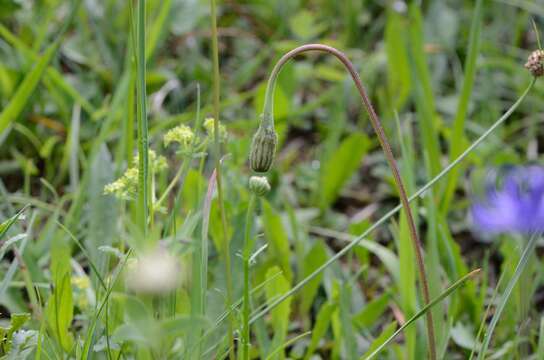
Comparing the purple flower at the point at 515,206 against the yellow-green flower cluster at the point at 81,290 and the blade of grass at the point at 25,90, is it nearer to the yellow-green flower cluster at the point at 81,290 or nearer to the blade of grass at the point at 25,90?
the yellow-green flower cluster at the point at 81,290

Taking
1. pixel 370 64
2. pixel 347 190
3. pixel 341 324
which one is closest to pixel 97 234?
pixel 341 324

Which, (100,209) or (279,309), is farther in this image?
(100,209)

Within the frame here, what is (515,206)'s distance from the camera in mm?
1233

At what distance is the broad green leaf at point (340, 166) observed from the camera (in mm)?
2061

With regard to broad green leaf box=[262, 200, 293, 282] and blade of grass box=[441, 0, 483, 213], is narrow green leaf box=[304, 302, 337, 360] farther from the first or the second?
blade of grass box=[441, 0, 483, 213]

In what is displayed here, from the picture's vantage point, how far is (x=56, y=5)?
2393 mm

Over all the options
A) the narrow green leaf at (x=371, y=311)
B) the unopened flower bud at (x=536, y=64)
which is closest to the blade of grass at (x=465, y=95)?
the narrow green leaf at (x=371, y=311)

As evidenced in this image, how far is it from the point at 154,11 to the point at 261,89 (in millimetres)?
603

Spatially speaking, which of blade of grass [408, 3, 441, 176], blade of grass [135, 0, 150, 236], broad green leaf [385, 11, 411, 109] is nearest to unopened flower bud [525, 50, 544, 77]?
blade of grass [135, 0, 150, 236]

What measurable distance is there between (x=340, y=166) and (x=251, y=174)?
234 mm

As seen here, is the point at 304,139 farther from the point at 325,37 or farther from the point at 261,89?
the point at 325,37

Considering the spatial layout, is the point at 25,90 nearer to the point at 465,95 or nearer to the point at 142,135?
the point at 142,135

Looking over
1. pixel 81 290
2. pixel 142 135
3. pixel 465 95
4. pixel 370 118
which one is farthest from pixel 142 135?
pixel 465 95

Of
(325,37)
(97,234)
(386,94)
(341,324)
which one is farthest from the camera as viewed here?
(325,37)
